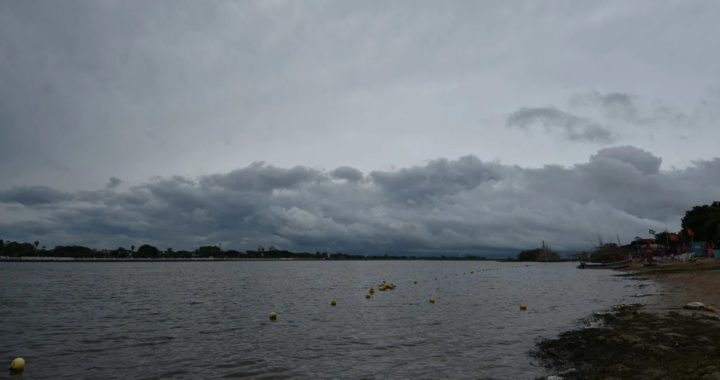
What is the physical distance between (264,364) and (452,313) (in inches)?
730

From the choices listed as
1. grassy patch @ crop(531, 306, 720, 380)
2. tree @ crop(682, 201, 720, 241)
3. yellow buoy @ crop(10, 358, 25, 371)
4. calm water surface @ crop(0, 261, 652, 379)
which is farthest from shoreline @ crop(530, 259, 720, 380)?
tree @ crop(682, 201, 720, 241)

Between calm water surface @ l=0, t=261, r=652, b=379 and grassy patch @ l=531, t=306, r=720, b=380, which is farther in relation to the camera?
calm water surface @ l=0, t=261, r=652, b=379

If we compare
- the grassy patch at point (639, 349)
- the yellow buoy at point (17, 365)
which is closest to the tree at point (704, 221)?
the grassy patch at point (639, 349)

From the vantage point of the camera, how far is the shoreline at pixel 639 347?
41.8 feet

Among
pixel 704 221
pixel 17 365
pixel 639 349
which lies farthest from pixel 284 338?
pixel 704 221

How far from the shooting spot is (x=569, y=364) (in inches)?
602

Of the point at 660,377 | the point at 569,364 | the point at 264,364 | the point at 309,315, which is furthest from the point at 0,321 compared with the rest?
the point at 660,377

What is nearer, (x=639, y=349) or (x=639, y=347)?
(x=639, y=349)

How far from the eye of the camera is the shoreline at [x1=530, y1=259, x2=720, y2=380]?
41.8 feet

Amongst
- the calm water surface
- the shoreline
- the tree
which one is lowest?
the calm water surface

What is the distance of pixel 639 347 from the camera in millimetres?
15891

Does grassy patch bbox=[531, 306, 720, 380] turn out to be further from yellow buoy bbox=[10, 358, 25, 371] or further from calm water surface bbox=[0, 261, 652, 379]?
yellow buoy bbox=[10, 358, 25, 371]

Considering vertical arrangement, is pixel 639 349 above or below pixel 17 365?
above

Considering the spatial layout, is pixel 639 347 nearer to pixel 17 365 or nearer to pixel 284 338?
pixel 284 338
